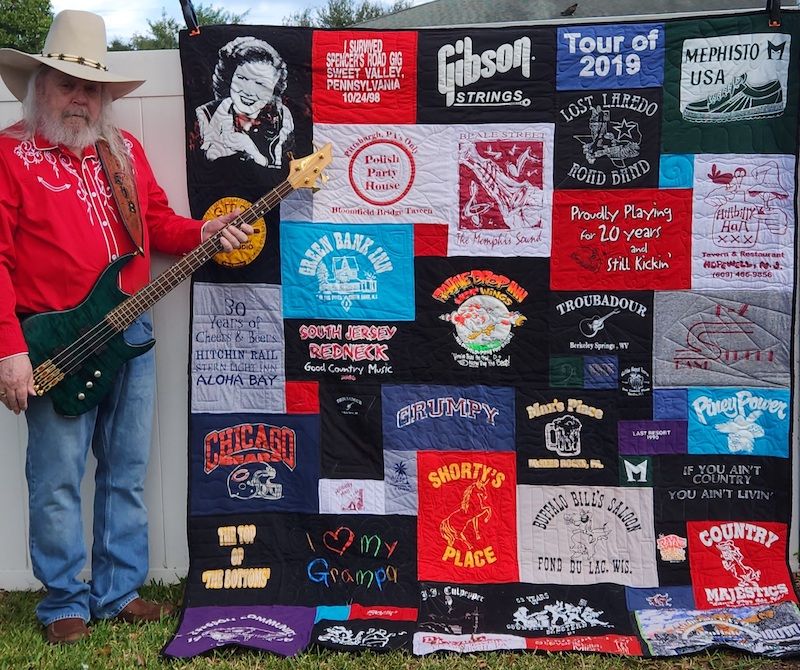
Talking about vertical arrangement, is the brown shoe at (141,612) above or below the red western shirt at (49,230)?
below

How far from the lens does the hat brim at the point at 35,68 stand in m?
2.33

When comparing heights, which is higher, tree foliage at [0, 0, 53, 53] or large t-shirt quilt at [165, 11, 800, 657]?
tree foliage at [0, 0, 53, 53]

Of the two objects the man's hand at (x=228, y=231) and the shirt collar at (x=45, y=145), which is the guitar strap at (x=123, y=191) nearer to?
the shirt collar at (x=45, y=145)

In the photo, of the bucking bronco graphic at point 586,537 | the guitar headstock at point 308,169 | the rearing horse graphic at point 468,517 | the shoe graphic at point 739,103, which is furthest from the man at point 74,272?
the shoe graphic at point 739,103

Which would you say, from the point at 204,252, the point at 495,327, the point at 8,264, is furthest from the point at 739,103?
the point at 8,264

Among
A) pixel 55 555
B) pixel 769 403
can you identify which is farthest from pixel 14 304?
pixel 769 403

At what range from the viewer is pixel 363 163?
2639 millimetres

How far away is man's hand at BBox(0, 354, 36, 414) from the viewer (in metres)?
2.26

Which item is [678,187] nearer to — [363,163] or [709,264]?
[709,264]

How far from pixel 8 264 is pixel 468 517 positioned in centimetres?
164

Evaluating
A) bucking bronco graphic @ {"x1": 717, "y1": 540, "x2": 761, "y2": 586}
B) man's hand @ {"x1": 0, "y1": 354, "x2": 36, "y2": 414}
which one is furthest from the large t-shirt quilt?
man's hand @ {"x1": 0, "y1": 354, "x2": 36, "y2": 414}

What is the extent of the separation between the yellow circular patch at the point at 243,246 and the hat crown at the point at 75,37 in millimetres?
555

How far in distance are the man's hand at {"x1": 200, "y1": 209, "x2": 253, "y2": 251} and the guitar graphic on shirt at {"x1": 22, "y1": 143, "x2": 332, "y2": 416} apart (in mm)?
24

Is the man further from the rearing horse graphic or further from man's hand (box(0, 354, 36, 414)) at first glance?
the rearing horse graphic
